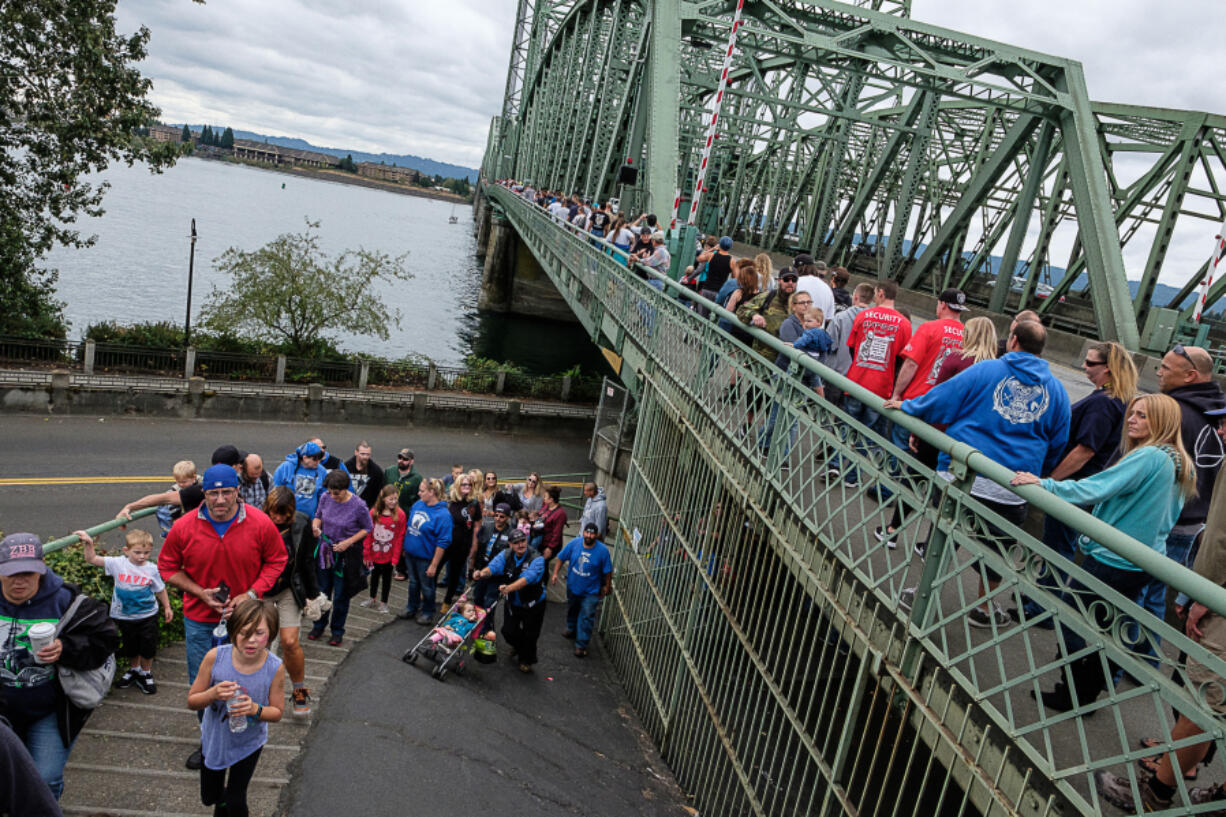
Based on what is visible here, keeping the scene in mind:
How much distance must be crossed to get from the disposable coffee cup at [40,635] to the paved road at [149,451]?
10.8 meters

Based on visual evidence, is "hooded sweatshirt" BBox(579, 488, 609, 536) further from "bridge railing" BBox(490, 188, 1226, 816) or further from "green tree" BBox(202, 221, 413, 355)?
"green tree" BBox(202, 221, 413, 355)

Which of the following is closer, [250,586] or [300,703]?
[250,586]

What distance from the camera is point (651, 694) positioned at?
24.9 ft

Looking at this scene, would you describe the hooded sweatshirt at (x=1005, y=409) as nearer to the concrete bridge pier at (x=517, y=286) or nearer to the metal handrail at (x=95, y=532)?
the metal handrail at (x=95, y=532)

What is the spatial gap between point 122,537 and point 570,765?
10248 millimetres

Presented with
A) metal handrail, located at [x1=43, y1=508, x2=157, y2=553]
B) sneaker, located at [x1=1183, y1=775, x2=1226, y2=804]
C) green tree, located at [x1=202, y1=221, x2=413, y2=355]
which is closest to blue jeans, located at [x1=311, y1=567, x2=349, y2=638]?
metal handrail, located at [x1=43, y1=508, x2=157, y2=553]

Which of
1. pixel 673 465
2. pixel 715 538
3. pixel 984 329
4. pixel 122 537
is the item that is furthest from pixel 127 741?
pixel 122 537

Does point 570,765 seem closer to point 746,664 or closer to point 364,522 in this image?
point 746,664

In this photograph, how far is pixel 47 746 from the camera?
13.8ft

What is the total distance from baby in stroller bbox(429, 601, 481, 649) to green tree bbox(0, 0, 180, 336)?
18.0 meters

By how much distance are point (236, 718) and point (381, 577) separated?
15.2 ft

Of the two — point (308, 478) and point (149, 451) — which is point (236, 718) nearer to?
point (308, 478)

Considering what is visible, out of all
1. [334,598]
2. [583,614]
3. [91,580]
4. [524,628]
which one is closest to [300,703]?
[334,598]

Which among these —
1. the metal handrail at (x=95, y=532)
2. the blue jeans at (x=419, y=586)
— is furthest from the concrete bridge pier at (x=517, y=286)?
the metal handrail at (x=95, y=532)
